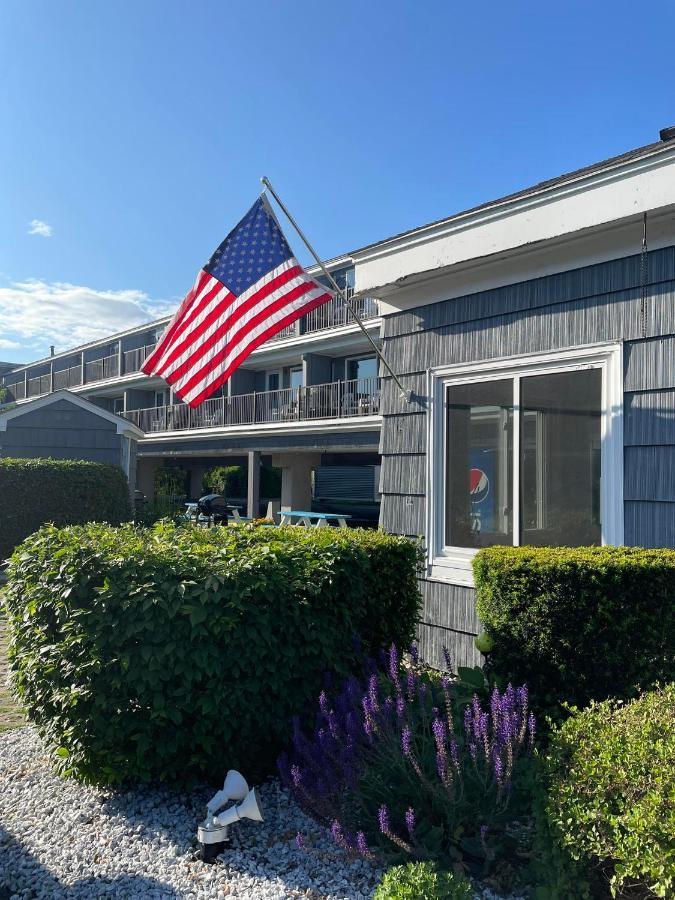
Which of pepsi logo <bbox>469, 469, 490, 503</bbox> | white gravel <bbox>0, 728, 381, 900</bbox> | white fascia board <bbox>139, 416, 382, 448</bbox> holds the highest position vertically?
white fascia board <bbox>139, 416, 382, 448</bbox>

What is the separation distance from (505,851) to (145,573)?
2085 mm

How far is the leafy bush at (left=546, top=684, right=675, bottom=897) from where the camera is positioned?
212cm

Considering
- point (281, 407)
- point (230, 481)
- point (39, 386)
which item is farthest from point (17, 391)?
point (281, 407)

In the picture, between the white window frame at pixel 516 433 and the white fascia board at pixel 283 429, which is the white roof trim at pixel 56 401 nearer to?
the white fascia board at pixel 283 429

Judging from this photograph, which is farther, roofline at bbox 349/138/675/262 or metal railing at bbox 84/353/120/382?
metal railing at bbox 84/353/120/382

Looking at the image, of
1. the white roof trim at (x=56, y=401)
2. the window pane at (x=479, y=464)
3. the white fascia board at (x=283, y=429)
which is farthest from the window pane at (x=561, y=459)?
the white fascia board at (x=283, y=429)

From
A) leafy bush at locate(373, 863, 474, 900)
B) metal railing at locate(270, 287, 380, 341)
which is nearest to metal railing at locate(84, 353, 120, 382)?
metal railing at locate(270, 287, 380, 341)

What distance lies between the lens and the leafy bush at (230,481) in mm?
29522

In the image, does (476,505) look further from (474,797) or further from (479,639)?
(474,797)

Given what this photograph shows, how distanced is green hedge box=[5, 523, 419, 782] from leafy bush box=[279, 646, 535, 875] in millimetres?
316

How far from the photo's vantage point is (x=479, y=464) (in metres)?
5.87

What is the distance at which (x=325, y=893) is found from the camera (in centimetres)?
270

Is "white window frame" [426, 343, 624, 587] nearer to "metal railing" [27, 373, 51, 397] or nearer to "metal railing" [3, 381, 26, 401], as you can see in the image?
"metal railing" [27, 373, 51, 397]

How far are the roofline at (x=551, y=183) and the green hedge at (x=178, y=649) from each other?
2.99 m
